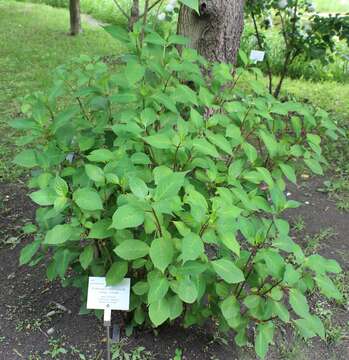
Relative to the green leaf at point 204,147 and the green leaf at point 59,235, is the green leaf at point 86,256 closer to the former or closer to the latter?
the green leaf at point 59,235

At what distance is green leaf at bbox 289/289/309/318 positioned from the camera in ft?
5.21

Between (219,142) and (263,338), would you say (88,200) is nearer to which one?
(219,142)

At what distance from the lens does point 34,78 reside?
575cm

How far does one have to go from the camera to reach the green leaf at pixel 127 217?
1.29 m

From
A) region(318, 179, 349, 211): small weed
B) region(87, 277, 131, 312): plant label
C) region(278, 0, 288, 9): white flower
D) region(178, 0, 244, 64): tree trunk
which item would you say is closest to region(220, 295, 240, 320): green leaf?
region(87, 277, 131, 312): plant label

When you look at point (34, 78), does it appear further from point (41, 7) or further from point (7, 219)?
point (41, 7)

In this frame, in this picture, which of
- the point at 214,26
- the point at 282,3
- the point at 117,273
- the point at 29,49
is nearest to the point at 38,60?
the point at 29,49

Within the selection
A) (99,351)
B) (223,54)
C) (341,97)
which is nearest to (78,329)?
(99,351)

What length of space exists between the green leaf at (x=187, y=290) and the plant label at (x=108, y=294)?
249 mm

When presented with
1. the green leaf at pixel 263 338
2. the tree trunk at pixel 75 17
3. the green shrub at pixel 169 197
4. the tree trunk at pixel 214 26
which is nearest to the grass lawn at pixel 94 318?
the green shrub at pixel 169 197

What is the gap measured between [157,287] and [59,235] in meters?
0.35

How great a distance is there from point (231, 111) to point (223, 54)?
110 centimetres

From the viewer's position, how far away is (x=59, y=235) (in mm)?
1514

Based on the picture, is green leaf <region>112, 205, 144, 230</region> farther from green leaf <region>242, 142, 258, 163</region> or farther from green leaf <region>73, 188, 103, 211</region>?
green leaf <region>242, 142, 258, 163</region>
